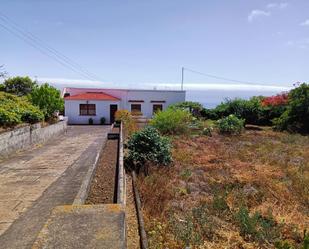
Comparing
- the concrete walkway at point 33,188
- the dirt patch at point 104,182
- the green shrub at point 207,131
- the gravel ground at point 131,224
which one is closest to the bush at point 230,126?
the green shrub at point 207,131

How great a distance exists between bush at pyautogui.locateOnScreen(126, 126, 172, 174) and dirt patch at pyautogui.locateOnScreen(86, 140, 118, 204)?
58cm

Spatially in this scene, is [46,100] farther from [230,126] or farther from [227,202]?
[227,202]

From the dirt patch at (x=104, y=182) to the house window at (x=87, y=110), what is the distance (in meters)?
24.6

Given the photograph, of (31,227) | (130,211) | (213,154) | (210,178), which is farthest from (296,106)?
(31,227)

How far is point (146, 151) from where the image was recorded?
9758 mm

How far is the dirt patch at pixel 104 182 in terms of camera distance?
5.71 m

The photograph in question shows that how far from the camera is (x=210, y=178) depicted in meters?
8.82

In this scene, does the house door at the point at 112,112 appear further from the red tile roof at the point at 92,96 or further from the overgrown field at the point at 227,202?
the overgrown field at the point at 227,202

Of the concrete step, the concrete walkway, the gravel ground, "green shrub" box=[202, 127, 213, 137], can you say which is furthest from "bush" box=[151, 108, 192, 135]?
the concrete step

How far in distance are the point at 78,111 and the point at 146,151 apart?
25500 mm

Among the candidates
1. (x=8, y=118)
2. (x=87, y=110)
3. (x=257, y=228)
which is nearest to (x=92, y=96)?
(x=87, y=110)

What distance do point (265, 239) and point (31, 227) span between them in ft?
12.1

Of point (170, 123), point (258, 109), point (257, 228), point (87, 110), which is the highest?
point (258, 109)

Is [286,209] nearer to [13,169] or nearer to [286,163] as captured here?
[286,163]
